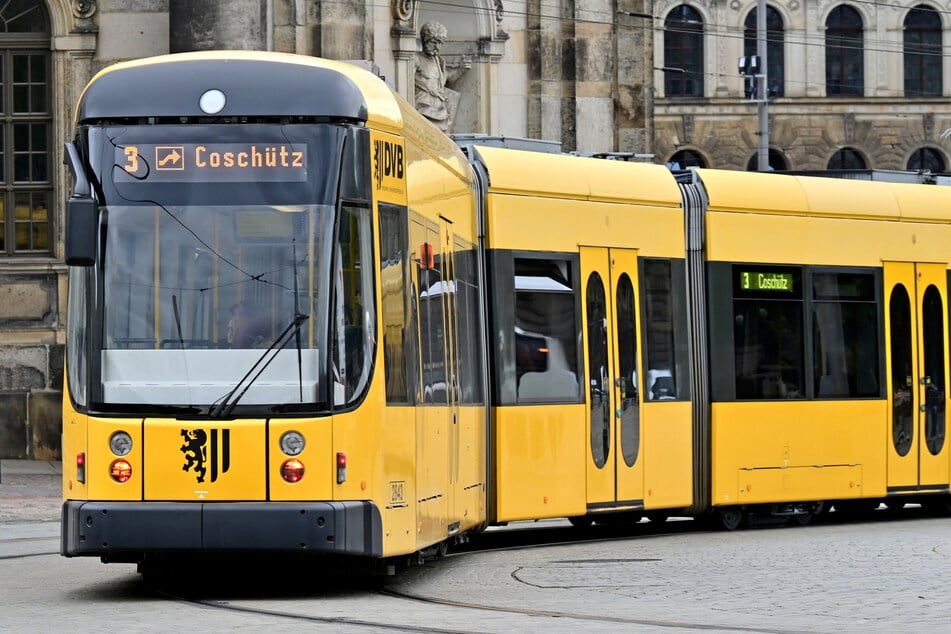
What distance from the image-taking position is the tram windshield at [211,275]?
1164 centimetres

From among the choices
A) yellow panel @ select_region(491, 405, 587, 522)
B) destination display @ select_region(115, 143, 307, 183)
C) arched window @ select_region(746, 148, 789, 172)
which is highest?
arched window @ select_region(746, 148, 789, 172)

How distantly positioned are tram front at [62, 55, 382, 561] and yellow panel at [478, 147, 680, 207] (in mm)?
4288

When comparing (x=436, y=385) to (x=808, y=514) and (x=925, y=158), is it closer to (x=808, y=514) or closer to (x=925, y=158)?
(x=808, y=514)

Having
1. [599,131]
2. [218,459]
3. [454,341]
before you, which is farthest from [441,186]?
[599,131]

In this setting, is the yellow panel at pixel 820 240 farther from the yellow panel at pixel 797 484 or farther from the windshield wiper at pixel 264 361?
the windshield wiper at pixel 264 361

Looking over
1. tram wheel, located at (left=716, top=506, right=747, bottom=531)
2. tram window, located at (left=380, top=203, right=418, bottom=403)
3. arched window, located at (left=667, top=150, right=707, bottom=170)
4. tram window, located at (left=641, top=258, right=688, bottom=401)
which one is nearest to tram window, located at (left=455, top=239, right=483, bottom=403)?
tram window, located at (left=380, top=203, right=418, bottom=403)

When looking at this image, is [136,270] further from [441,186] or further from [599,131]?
[599,131]

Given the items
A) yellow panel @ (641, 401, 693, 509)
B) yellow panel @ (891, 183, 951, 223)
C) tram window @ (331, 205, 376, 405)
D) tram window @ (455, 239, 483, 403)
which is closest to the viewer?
tram window @ (331, 205, 376, 405)

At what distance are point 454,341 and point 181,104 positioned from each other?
3086 millimetres

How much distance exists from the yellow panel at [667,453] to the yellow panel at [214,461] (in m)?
5.98

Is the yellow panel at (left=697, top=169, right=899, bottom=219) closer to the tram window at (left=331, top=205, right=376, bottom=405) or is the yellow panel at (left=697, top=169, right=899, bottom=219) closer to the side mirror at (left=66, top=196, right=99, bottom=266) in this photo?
the tram window at (left=331, top=205, right=376, bottom=405)

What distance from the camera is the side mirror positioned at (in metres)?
11.6

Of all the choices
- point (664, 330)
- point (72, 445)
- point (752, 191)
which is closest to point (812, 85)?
point (752, 191)

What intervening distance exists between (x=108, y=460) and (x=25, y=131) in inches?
623
